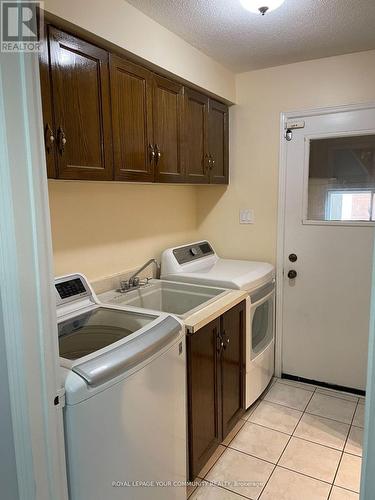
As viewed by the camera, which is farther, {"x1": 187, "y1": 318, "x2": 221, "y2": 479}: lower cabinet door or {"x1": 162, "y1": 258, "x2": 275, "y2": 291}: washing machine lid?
{"x1": 162, "y1": 258, "x2": 275, "y2": 291}: washing machine lid

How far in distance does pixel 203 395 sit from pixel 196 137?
1.59 metres

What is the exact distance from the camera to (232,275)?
93.4 inches

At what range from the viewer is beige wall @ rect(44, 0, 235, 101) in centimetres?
143

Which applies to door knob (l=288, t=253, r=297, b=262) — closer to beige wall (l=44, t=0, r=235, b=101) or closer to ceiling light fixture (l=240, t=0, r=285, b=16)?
beige wall (l=44, t=0, r=235, b=101)

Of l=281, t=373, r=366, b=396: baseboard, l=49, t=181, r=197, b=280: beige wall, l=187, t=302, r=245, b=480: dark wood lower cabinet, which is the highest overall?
l=49, t=181, r=197, b=280: beige wall

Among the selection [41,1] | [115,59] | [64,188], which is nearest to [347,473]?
[64,188]

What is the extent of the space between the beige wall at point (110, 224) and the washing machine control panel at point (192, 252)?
5.8 inches

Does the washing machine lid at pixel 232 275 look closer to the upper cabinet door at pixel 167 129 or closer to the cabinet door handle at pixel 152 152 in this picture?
the upper cabinet door at pixel 167 129

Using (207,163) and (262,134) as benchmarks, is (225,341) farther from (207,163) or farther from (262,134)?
(262,134)

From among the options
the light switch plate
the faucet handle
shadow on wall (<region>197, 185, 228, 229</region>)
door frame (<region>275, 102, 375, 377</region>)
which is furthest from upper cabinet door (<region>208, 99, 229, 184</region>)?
the faucet handle

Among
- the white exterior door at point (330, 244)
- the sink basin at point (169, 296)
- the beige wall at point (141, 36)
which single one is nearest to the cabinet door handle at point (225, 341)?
the sink basin at point (169, 296)

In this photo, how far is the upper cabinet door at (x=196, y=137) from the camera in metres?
2.28

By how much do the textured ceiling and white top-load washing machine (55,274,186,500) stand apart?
1433 millimetres

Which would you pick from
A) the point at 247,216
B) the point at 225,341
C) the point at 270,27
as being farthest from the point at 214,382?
the point at 270,27
